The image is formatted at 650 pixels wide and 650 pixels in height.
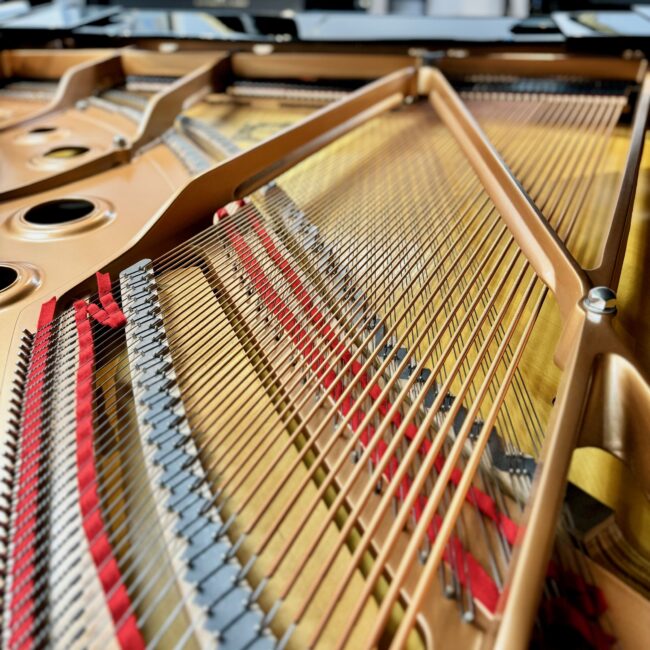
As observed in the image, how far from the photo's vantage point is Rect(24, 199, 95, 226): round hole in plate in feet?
6.66

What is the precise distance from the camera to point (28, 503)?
3.27 feet

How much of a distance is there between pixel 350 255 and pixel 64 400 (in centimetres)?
85

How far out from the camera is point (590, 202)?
Answer: 6.66 feet

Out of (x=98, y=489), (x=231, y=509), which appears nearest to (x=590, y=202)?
(x=231, y=509)

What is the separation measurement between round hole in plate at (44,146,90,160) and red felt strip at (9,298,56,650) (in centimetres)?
136

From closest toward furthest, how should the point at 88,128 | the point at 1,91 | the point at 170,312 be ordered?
the point at 170,312 → the point at 88,128 → the point at 1,91

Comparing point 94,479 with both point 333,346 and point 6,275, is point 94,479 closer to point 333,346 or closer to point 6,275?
point 333,346

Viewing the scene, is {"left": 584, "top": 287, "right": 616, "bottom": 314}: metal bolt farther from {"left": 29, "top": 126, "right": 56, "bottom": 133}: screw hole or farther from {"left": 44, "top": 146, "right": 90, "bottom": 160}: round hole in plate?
{"left": 29, "top": 126, "right": 56, "bottom": 133}: screw hole

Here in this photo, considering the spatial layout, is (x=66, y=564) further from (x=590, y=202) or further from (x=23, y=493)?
(x=590, y=202)

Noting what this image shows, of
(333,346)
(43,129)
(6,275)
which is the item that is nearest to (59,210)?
(6,275)

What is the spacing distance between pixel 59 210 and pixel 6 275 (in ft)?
1.75

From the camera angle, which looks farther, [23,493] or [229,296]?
[229,296]

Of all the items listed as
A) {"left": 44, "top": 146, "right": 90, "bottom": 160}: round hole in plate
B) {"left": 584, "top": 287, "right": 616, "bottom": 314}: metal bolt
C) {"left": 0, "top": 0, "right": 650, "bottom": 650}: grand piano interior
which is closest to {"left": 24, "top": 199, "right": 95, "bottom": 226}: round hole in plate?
{"left": 0, "top": 0, "right": 650, "bottom": 650}: grand piano interior

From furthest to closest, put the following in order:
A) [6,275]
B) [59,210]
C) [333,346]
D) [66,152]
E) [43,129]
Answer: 1. [43,129]
2. [66,152]
3. [59,210]
4. [6,275]
5. [333,346]
